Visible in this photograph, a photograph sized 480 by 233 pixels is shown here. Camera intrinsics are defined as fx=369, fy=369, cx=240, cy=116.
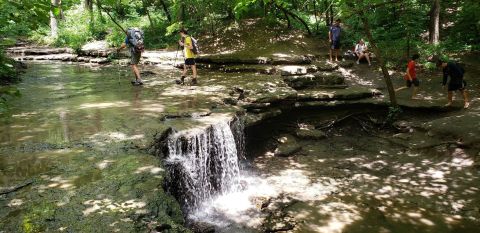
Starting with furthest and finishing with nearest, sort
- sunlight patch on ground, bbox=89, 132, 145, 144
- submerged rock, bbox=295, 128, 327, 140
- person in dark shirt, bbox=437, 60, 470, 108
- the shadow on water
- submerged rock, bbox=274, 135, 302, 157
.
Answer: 1. submerged rock, bbox=295, 128, 327, 140
2. person in dark shirt, bbox=437, 60, 470, 108
3. submerged rock, bbox=274, 135, 302, 157
4. the shadow on water
5. sunlight patch on ground, bbox=89, 132, 145, 144

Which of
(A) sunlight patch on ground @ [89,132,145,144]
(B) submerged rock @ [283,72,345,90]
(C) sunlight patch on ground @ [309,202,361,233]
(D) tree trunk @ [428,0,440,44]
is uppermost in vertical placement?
(D) tree trunk @ [428,0,440,44]

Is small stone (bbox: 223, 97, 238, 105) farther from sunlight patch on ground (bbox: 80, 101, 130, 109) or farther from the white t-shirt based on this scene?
the white t-shirt

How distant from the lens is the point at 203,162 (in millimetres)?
7777

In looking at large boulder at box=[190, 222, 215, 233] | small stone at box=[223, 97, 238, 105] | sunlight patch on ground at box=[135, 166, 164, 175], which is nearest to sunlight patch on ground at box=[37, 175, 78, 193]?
sunlight patch on ground at box=[135, 166, 164, 175]

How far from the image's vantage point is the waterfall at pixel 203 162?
6887 millimetres

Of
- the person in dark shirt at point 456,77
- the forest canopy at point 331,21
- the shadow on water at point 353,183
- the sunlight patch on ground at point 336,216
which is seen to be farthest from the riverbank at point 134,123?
the forest canopy at point 331,21

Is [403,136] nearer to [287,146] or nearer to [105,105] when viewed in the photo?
[287,146]

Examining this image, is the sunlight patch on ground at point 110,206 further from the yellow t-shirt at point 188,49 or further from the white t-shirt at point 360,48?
the white t-shirt at point 360,48

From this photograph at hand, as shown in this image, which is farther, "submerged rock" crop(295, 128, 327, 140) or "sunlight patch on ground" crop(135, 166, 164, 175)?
"submerged rock" crop(295, 128, 327, 140)

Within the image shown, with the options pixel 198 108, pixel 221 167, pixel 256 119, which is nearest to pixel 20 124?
pixel 198 108

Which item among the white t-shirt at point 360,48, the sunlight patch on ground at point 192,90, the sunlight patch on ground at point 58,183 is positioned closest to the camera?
the sunlight patch on ground at point 58,183

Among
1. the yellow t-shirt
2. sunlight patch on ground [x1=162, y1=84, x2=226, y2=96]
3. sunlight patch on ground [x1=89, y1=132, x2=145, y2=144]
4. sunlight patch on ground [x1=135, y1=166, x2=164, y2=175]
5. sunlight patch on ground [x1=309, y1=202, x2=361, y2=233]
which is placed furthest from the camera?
the yellow t-shirt

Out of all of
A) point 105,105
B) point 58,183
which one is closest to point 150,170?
point 58,183

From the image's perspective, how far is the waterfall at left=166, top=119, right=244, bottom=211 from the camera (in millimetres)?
6887
